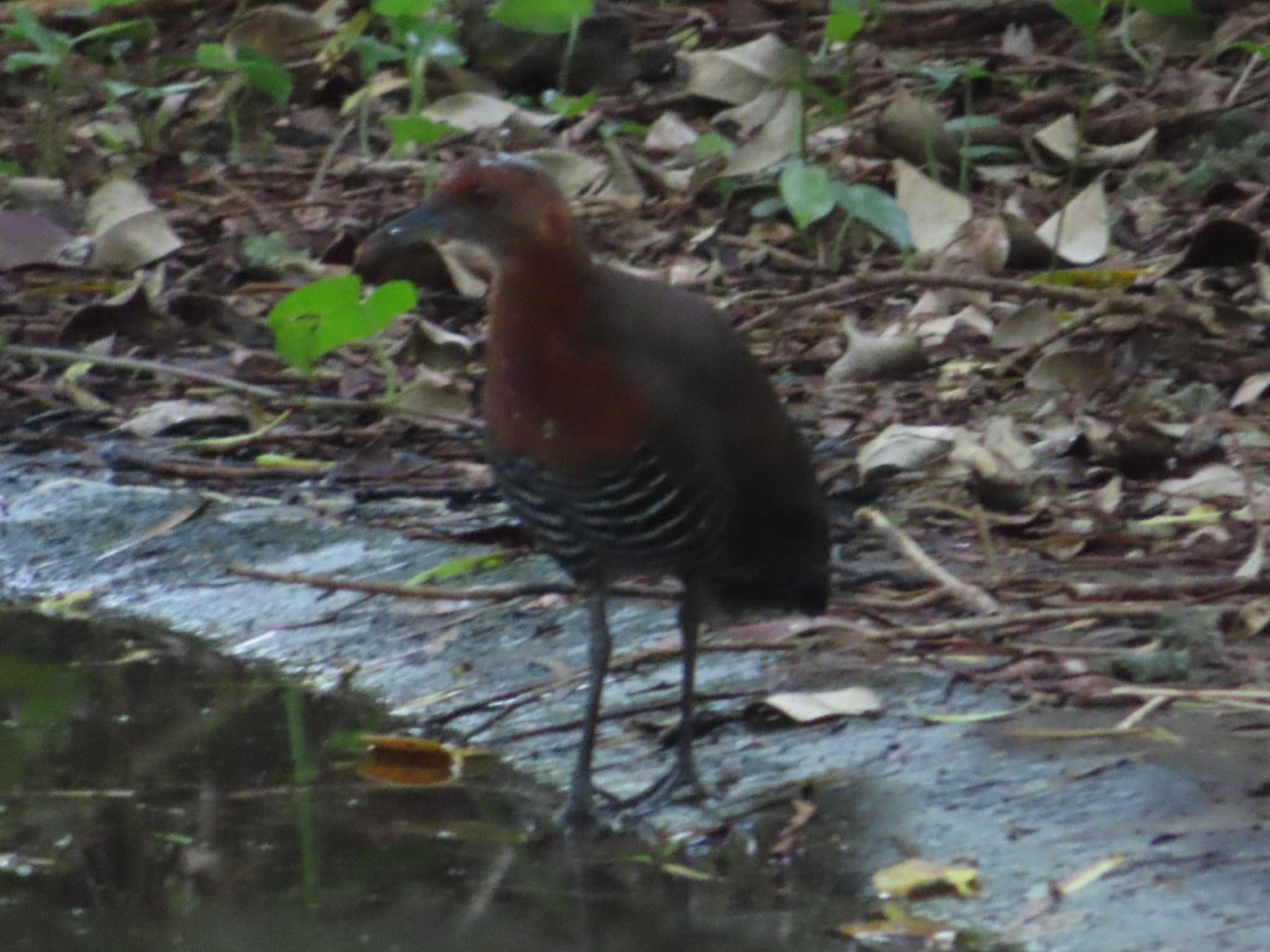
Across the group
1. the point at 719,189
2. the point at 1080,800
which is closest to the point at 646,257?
the point at 719,189

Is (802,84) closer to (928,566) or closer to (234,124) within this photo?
(928,566)

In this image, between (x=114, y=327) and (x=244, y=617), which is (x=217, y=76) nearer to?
(x=114, y=327)

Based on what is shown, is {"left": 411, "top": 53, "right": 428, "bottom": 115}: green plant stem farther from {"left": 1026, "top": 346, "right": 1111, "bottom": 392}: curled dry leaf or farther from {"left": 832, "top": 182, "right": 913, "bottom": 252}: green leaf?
{"left": 1026, "top": 346, "right": 1111, "bottom": 392}: curled dry leaf

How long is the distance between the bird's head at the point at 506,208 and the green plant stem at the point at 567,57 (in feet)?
12.5

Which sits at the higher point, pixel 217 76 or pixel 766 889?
pixel 217 76

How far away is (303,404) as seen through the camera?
15.6 ft

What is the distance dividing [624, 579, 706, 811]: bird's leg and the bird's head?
58 centimetres

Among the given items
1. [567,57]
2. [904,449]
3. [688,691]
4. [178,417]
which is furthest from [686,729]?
[567,57]

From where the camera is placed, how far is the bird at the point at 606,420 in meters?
2.78

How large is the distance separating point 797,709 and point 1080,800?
21.1 inches

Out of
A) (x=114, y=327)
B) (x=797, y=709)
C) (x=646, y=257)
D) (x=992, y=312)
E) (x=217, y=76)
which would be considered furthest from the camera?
(x=217, y=76)

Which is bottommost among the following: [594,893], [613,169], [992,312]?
[594,893]

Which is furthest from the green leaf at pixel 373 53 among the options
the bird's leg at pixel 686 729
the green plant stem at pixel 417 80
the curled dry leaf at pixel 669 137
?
the bird's leg at pixel 686 729

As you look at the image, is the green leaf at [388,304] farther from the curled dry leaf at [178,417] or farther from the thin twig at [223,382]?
the curled dry leaf at [178,417]
